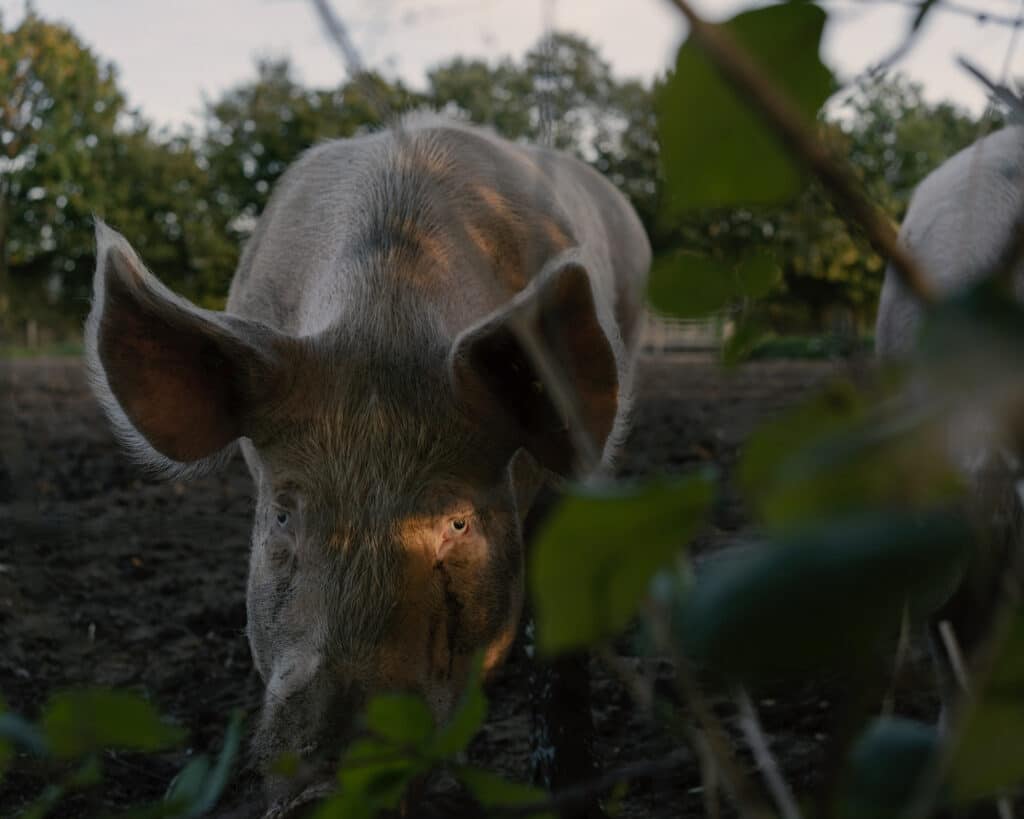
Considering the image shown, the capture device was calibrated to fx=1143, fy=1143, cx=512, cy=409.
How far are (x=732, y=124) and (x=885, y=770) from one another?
1.11ft

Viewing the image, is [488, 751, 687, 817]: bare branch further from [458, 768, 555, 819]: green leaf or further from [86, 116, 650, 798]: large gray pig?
[86, 116, 650, 798]: large gray pig

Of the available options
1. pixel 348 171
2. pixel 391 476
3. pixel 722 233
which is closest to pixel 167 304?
pixel 391 476

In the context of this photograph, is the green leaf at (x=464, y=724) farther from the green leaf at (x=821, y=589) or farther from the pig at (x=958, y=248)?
the pig at (x=958, y=248)

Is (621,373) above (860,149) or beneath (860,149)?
beneath

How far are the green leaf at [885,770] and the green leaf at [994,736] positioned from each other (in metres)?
0.03

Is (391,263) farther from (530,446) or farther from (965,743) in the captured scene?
(965,743)

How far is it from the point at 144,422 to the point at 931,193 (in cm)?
314

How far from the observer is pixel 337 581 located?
8.96ft

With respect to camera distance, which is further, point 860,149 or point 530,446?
point 530,446

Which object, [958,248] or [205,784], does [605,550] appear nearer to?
[205,784]

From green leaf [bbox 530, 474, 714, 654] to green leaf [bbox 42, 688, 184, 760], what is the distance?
299mm

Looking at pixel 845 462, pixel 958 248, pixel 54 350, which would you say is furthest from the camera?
pixel 54 350

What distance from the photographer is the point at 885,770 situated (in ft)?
1.73

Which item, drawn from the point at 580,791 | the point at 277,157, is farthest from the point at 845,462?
the point at 277,157
